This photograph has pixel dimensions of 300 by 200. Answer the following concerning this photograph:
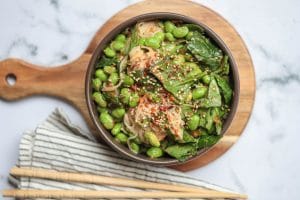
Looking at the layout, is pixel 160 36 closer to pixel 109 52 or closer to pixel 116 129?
pixel 109 52

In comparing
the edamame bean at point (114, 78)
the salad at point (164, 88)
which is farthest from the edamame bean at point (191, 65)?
the edamame bean at point (114, 78)

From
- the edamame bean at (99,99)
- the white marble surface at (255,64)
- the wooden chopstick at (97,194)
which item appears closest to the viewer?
the edamame bean at (99,99)

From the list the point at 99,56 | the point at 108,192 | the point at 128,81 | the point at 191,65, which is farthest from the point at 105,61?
the point at 108,192

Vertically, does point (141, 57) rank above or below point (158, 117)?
above

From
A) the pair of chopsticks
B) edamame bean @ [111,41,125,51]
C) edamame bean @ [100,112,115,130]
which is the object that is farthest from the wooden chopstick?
edamame bean @ [111,41,125,51]

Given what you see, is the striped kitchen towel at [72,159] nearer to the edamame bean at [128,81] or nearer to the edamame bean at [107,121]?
the edamame bean at [107,121]
